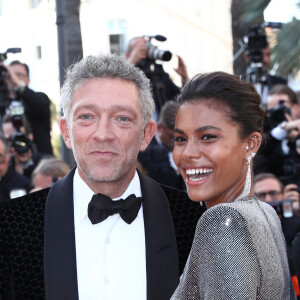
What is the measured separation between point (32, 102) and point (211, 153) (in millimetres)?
3588

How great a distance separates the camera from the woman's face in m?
2.57

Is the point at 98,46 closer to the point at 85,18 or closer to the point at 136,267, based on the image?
the point at 85,18

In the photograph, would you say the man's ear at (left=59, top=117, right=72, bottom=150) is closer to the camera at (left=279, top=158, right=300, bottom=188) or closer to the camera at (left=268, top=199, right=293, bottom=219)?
the camera at (left=268, top=199, right=293, bottom=219)

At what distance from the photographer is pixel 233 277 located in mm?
2066

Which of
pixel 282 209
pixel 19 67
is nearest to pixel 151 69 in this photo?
pixel 19 67

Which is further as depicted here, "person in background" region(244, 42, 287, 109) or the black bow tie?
"person in background" region(244, 42, 287, 109)

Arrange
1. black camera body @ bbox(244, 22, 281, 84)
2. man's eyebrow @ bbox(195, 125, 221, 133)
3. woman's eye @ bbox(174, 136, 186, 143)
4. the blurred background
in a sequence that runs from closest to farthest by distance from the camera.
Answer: man's eyebrow @ bbox(195, 125, 221, 133) < woman's eye @ bbox(174, 136, 186, 143) < black camera body @ bbox(244, 22, 281, 84) < the blurred background

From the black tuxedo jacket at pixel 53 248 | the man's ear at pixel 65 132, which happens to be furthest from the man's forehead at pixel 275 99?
the man's ear at pixel 65 132

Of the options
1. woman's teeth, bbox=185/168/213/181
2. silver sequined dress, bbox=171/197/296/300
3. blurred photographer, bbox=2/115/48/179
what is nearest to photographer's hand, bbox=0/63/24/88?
blurred photographer, bbox=2/115/48/179

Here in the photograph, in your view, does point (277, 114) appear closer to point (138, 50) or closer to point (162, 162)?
point (162, 162)

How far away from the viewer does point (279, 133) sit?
563cm

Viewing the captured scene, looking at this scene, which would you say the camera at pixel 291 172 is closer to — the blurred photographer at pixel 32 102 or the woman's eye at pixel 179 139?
the blurred photographer at pixel 32 102

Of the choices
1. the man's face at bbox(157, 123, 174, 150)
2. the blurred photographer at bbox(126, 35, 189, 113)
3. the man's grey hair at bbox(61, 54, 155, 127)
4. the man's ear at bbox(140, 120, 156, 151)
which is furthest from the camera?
the blurred photographer at bbox(126, 35, 189, 113)

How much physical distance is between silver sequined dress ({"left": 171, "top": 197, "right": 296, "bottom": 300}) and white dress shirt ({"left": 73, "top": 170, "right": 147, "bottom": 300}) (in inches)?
25.0
